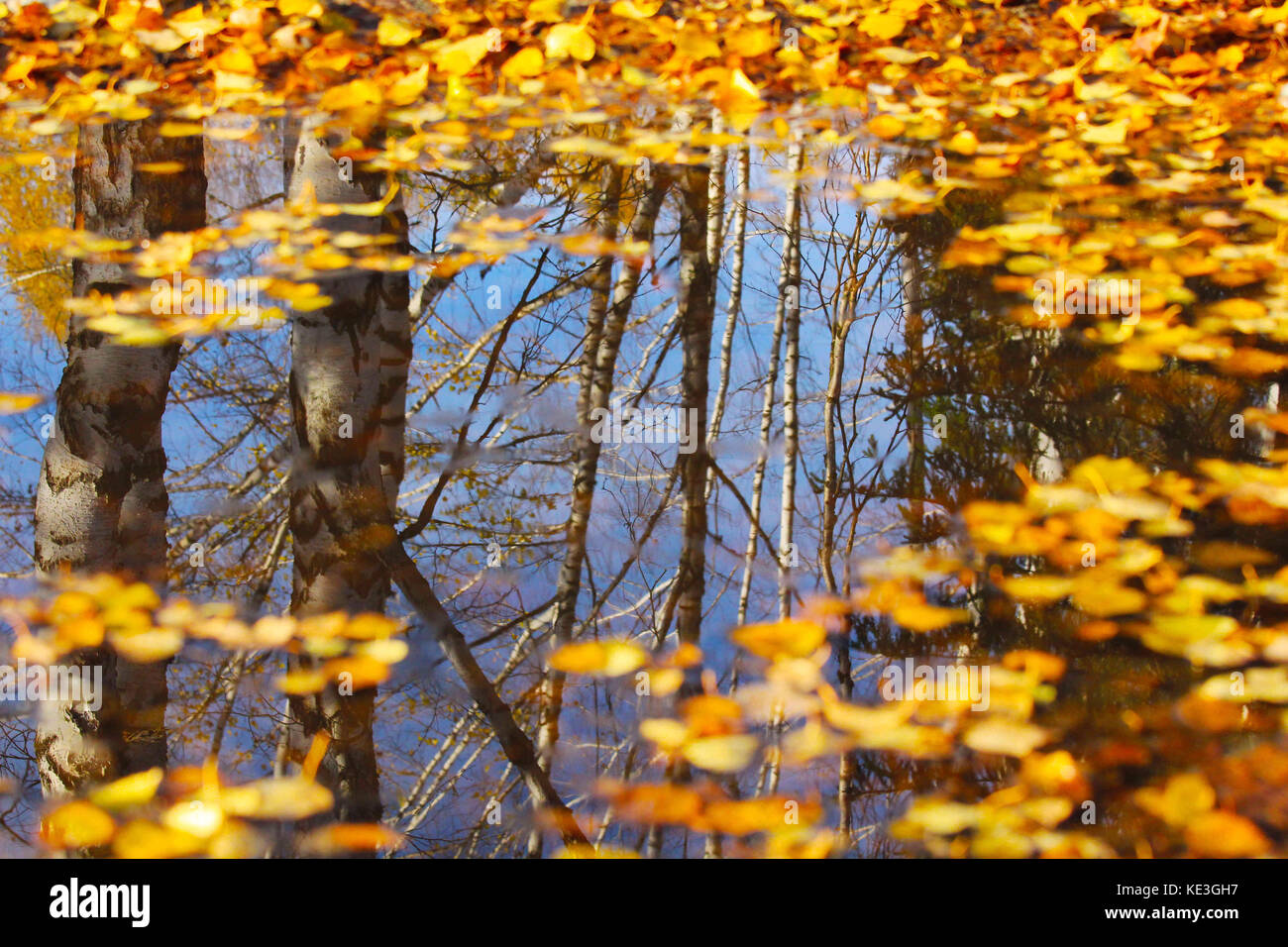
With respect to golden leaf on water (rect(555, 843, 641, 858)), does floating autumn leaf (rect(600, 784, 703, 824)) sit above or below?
above

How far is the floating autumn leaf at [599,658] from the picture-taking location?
1.65m

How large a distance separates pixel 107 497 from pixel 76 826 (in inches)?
32.2

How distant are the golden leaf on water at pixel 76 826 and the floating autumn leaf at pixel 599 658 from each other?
2.42ft

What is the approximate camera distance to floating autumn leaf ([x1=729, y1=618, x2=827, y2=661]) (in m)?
1.66

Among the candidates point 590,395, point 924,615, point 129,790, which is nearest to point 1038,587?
point 924,615

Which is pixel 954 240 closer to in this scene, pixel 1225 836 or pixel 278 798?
pixel 1225 836

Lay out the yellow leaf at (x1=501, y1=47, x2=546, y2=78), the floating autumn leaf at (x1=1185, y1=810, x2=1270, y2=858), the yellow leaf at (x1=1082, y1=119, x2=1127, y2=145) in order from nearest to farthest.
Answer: the floating autumn leaf at (x1=1185, y1=810, x2=1270, y2=858)
the yellow leaf at (x1=1082, y1=119, x2=1127, y2=145)
the yellow leaf at (x1=501, y1=47, x2=546, y2=78)

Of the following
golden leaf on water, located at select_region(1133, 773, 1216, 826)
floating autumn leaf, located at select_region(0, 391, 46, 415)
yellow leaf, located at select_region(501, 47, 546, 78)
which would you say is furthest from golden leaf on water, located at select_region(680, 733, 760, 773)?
yellow leaf, located at select_region(501, 47, 546, 78)

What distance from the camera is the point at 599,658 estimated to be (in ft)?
5.49

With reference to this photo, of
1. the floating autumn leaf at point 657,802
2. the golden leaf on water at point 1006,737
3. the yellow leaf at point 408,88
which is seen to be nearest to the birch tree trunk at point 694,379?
the floating autumn leaf at point 657,802

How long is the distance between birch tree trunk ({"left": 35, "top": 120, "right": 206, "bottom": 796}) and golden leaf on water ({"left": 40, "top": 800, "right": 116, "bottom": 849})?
5cm

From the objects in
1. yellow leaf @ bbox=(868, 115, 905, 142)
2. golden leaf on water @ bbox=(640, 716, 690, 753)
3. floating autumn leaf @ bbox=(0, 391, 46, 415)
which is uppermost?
yellow leaf @ bbox=(868, 115, 905, 142)

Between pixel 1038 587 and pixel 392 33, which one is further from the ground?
pixel 392 33

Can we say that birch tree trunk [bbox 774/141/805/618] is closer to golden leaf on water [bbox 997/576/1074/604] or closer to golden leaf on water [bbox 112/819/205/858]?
golden leaf on water [bbox 997/576/1074/604]
